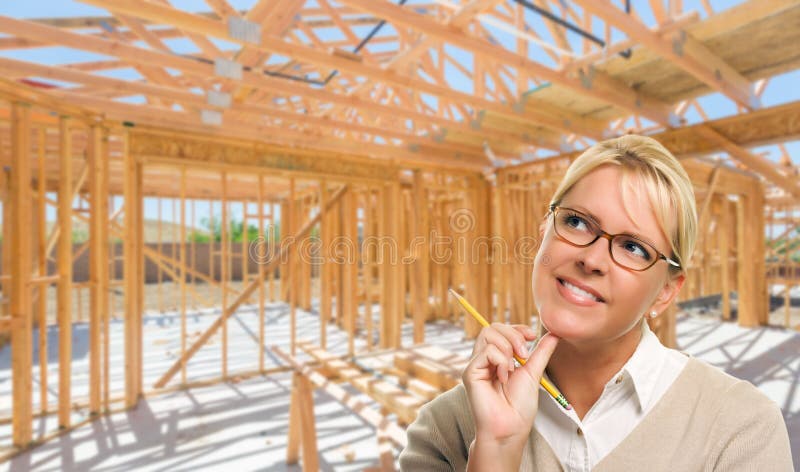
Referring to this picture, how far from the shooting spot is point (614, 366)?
960 millimetres

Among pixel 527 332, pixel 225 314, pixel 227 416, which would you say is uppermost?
pixel 527 332

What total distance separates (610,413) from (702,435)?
18 centimetres

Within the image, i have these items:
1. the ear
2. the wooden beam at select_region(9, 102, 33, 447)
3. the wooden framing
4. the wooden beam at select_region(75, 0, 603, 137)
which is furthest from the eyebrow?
the wooden beam at select_region(9, 102, 33, 447)

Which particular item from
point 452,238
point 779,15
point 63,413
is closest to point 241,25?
point 779,15

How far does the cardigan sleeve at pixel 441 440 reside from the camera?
1005 mm

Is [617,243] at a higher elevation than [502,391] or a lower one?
higher

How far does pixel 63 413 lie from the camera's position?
164 inches

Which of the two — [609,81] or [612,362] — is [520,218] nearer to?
[609,81]

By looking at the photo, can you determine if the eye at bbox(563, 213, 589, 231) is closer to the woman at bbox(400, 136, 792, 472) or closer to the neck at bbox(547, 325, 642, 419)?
the woman at bbox(400, 136, 792, 472)

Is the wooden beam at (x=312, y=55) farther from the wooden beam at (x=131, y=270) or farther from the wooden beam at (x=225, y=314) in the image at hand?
the wooden beam at (x=225, y=314)

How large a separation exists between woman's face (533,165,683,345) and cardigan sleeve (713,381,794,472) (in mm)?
271

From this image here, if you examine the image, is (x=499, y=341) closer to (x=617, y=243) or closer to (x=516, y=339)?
(x=516, y=339)

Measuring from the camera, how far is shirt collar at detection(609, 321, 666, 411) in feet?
2.93

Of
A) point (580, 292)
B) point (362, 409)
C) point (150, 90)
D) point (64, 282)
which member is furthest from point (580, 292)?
point (64, 282)
